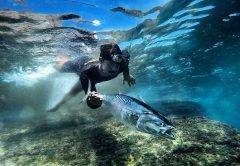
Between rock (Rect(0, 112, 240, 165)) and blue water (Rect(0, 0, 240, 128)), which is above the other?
blue water (Rect(0, 0, 240, 128))

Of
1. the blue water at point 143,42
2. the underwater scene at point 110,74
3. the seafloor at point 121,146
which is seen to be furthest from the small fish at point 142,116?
the blue water at point 143,42

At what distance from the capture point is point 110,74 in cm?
Answer: 757

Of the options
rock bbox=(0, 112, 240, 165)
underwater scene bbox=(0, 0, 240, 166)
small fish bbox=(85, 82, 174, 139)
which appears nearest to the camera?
small fish bbox=(85, 82, 174, 139)

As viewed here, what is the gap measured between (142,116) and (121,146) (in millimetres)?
4129

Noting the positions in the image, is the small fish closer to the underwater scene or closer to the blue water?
the underwater scene

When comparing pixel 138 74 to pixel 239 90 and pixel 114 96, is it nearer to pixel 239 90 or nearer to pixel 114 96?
pixel 114 96

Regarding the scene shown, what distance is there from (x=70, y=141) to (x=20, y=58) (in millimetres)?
10859

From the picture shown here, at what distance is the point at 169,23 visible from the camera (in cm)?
1600

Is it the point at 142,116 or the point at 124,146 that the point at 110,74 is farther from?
the point at 142,116

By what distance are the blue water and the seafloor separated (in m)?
6.02

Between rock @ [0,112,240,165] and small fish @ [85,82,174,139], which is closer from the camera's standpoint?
small fish @ [85,82,174,139]

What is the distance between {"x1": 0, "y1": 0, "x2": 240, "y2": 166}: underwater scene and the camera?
671cm

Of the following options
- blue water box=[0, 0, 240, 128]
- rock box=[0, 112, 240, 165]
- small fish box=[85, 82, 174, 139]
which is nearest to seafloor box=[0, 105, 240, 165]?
rock box=[0, 112, 240, 165]

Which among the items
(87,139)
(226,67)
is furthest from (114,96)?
(226,67)
